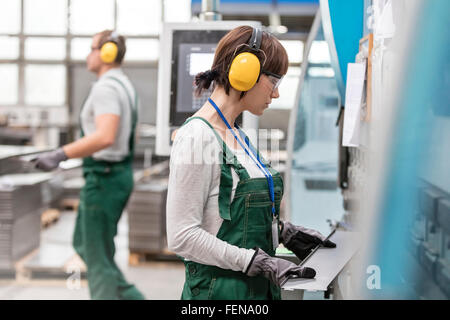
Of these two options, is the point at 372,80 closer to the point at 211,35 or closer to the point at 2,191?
the point at 211,35

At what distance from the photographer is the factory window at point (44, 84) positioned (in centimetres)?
845

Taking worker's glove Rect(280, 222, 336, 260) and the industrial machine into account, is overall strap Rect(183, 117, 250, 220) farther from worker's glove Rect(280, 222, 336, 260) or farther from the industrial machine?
the industrial machine

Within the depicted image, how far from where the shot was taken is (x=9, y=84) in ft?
28.0

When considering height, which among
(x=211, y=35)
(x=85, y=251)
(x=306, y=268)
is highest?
(x=211, y=35)

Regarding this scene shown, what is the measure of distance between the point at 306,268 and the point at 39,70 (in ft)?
26.0

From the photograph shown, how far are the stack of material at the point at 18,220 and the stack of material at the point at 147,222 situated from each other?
73 cm

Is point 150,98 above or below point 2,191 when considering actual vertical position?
above

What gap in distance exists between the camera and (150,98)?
8125 millimetres

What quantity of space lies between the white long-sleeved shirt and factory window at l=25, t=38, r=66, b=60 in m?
7.60

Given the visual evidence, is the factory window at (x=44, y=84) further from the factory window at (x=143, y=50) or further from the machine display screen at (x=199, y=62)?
the machine display screen at (x=199, y=62)

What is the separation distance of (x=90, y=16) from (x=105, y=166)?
5561 mm

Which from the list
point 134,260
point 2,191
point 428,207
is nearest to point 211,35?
point 428,207

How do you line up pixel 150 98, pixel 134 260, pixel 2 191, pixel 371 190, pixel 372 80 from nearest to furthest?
pixel 371 190
pixel 372 80
pixel 2 191
pixel 134 260
pixel 150 98

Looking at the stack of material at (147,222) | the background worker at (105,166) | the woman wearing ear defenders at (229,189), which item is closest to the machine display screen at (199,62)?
the background worker at (105,166)
